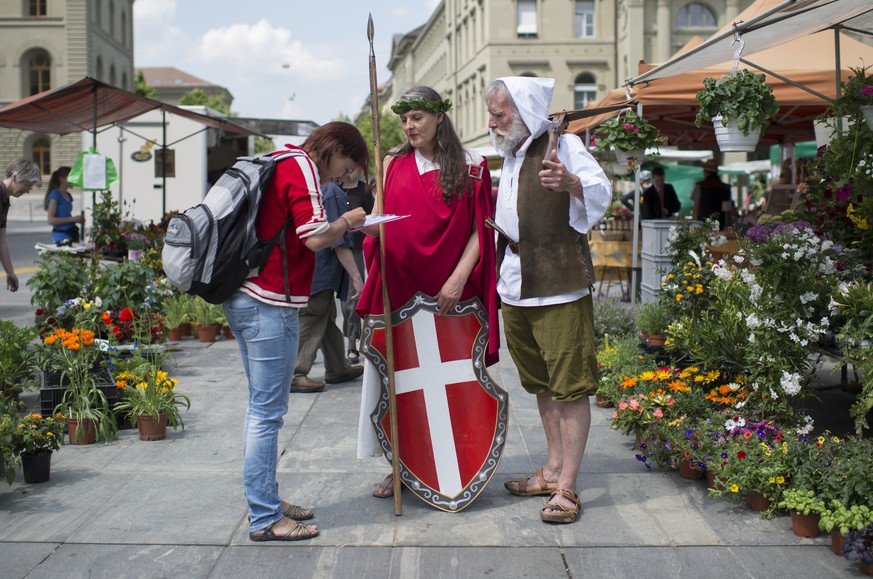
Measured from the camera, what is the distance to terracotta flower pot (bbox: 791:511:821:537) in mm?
3979

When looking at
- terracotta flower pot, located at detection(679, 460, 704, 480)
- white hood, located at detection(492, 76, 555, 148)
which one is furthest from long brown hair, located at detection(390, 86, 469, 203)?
terracotta flower pot, located at detection(679, 460, 704, 480)

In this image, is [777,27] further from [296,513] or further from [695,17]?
[695,17]

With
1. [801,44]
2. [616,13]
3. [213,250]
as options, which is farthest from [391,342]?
[616,13]

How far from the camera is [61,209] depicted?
1164 centimetres

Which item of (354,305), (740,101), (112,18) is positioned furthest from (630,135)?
(112,18)

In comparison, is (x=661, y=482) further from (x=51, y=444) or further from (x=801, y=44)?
(x=801, y=44)

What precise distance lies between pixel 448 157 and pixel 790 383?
206cm

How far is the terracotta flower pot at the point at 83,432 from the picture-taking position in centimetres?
561

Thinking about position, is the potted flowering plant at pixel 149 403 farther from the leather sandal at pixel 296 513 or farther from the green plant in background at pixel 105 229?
the green plant in background at pixel 105 229

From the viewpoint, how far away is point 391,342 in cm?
429

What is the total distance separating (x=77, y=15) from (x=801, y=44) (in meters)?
52.8

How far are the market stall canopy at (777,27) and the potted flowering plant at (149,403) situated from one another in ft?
13.5

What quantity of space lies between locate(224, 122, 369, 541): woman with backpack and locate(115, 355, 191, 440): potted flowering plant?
1.84 m

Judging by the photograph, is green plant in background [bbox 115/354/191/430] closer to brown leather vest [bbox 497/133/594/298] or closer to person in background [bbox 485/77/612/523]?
person in background [bbox 485/77/612/523]
